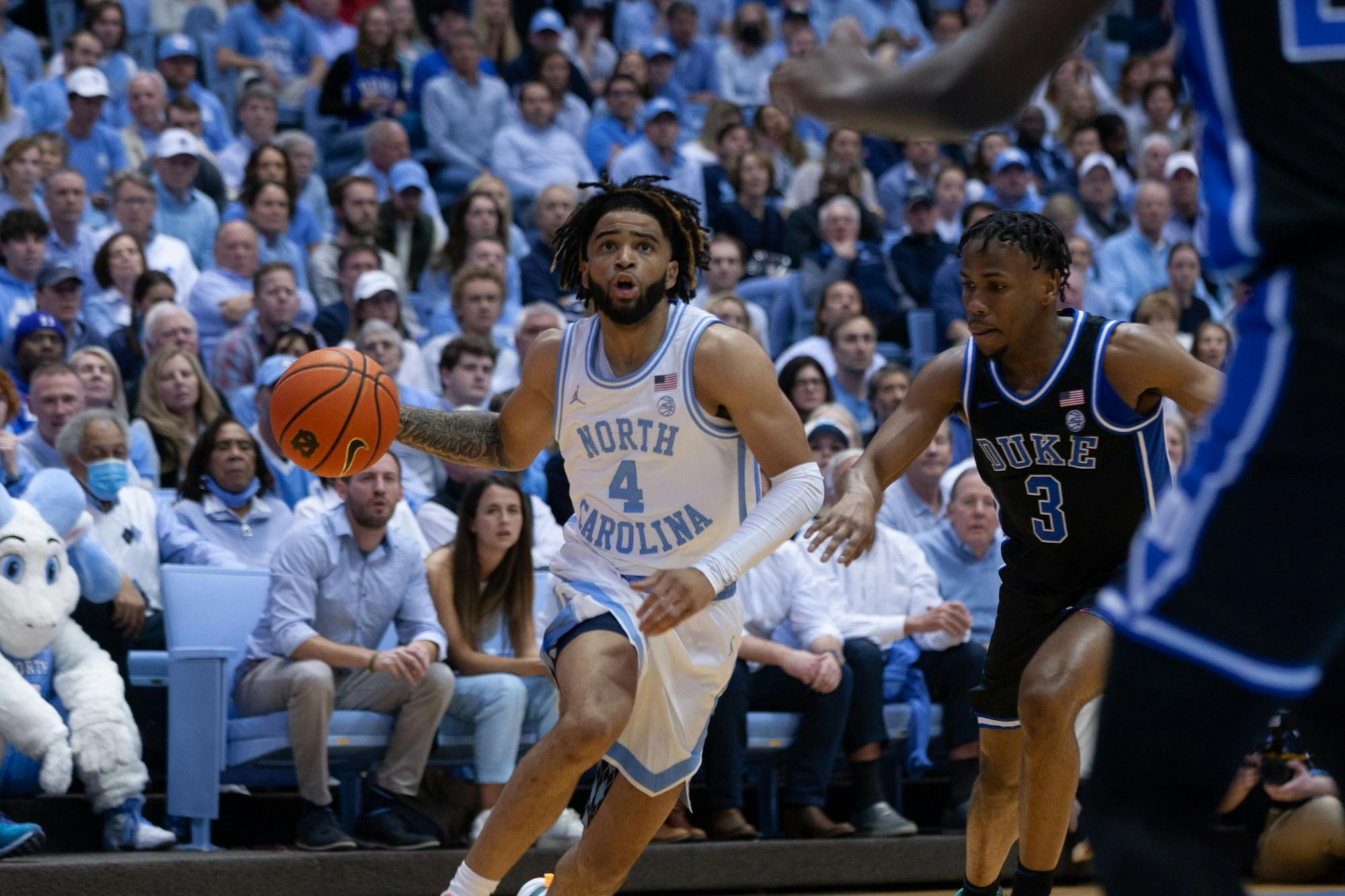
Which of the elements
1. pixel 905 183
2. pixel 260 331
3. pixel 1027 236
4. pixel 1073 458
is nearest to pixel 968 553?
pixel 1073 458

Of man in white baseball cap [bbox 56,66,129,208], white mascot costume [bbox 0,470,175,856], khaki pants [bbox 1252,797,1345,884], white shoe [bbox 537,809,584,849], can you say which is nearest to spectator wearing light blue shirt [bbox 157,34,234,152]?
man in white baseball cap [bbox 56,66,129,208]

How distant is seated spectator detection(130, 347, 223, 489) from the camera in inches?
326

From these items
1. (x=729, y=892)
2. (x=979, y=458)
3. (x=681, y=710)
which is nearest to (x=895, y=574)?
(x=729, y=892)

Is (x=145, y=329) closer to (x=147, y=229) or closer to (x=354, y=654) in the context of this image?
(x=147, y=229)

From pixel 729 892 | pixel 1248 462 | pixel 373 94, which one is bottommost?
pixel 729 892

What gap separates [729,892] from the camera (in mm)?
7406

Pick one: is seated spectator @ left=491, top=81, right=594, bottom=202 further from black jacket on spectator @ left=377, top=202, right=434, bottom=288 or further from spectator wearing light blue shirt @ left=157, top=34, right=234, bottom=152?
spectator wearing light blue shirt @ left=157, top=34, right=234, bottom=152

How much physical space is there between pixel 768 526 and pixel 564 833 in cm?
305

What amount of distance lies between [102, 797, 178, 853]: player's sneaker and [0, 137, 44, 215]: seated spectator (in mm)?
4823

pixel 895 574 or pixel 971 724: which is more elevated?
pixel 895 574

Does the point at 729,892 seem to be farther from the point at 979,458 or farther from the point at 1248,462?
the point at 1248,462

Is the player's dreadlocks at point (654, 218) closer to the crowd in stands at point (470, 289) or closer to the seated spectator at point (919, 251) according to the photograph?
the crowd in stands at point (470, 289)

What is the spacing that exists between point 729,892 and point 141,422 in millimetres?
3808

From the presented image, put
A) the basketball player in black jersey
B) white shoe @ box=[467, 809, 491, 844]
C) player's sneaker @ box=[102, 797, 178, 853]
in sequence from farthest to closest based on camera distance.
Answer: white shoe @ box=[467, 809, 491, 844] < player's sneaker @ box=[102, 797, 178, 853] < the basketball player in black jersey
